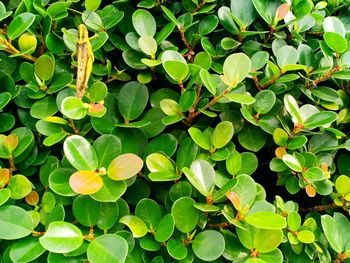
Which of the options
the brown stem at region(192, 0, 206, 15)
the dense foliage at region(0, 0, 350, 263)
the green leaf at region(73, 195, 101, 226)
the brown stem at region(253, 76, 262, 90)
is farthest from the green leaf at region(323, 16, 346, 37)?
the green leaf at region(73, 195, 101, 226)

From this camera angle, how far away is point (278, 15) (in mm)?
1153

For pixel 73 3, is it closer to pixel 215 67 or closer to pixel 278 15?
pixel 215 67

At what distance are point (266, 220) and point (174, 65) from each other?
1.36 ft

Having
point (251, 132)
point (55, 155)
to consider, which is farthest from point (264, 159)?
point (55, 155)

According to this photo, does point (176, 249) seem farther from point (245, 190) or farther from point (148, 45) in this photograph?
point (148, 45)

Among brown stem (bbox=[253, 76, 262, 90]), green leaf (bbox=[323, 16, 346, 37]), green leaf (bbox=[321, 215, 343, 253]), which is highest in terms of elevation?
green leaf (bbox=[323, 16, 346, 37])

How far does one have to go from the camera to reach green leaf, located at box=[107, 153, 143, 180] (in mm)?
884

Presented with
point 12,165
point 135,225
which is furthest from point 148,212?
point 12,165

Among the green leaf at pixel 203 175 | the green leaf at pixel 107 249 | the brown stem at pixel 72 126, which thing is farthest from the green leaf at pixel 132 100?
the green leaf at pixel 107 249

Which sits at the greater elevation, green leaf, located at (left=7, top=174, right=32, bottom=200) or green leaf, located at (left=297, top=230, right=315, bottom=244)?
green leaf, located at (left=7, top=174, right=32, bottom=200)

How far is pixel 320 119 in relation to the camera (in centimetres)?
103

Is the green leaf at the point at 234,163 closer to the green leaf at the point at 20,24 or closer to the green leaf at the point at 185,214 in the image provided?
the green leaf at the point at 185,214

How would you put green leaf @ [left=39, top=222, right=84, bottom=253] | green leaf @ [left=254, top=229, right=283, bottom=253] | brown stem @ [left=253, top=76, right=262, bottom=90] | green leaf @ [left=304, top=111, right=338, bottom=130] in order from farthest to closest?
brown stem @ [left=253, top=76, right=262, bottom=90]
green leaf @ [left=304, top=111, right=338, bottom=130]
green leaf @ [left=254, top=229, right=283, bottom=253]
green leaf @ [left=39, top=222, right=84, bottom=253]

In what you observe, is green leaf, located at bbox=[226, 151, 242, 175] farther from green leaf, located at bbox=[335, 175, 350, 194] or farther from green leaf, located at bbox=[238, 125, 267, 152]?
green leaf, located at bbox=[335, 175, 350, 194]
